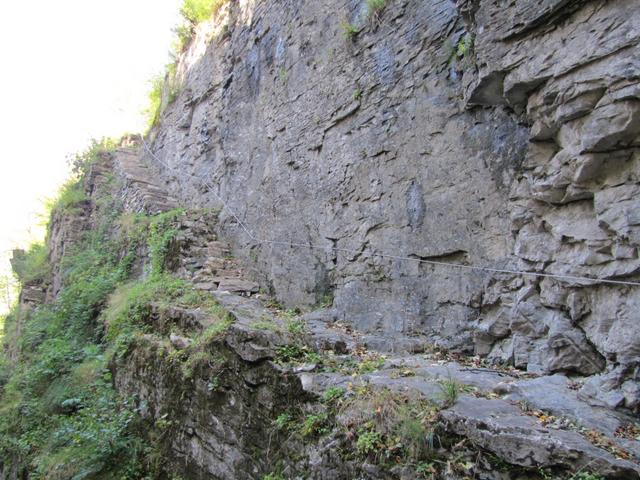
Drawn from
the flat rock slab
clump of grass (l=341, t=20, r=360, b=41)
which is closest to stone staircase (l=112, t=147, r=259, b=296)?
clump of grass (l=341, t=20, r=360, b=41)

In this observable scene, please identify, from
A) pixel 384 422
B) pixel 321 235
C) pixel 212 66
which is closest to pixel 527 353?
pixel 384 422

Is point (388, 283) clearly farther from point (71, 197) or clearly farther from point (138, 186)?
point (71, 197)

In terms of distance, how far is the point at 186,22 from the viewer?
41.2 ft

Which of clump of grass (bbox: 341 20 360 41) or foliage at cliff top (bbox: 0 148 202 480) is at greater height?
clump of grass (bbox: 341 20 360 41)

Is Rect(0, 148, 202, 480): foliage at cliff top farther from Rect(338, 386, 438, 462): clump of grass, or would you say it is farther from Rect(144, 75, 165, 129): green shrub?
Rect(144, 75, 165, 129): green shrub

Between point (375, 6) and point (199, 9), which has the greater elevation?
point (199, 9)

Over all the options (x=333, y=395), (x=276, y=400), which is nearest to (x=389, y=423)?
(x=333, y=395)

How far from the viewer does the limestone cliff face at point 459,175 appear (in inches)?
129

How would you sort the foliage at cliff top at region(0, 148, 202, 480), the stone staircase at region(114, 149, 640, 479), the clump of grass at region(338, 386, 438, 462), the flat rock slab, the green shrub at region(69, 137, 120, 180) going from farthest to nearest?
the green shrub at region(69, 137, 120, 180) → the foliage at cliff top at region(0, 148, 202, 480) → the clump of grass at region(338, 386, 438, 462) → the stone staircase at region(114, 149, 640, 479) → the flat rock slab

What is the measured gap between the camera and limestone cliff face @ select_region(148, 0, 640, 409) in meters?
3.29

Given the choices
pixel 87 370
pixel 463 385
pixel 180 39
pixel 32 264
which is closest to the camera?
pixel 463 385

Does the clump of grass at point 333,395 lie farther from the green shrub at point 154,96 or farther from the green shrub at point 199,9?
the green shrub at point 154,96

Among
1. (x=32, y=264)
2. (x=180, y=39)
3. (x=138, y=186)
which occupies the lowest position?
(x=32, y=264)

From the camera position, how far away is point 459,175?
4.59 metres
